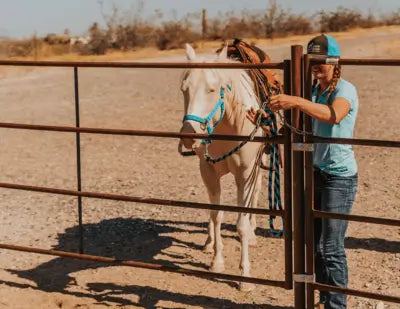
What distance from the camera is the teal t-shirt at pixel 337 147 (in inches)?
158

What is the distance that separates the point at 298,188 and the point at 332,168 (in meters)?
0.25

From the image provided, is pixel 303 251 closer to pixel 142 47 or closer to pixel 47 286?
pixel 47 286

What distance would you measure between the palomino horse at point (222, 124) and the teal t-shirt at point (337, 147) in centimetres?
83

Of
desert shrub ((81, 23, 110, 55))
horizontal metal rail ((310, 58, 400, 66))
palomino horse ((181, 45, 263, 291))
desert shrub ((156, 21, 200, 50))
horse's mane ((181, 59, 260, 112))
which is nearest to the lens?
horizontal metal rail ((310, 58, 400, 66))

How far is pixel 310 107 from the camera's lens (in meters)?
3.72

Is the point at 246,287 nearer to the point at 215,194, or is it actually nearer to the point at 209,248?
the point at 215,194

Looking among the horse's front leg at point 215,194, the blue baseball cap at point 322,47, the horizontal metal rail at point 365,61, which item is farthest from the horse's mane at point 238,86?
the horizontal metal rail at point 365,61

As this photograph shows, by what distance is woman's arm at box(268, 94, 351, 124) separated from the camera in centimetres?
Result: 371

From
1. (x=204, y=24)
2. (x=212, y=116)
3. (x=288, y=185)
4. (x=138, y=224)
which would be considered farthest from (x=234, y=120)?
(x=204, y=24)

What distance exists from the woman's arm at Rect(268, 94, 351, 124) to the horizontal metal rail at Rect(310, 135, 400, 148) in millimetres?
114

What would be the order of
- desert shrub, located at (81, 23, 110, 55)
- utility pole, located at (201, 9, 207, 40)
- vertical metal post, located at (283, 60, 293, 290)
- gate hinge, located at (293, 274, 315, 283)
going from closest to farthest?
vertical metal post, located at (283, 60, 293, 290) < gate hinge, located at (293, 274, 315, 283) < desert shrub, located at (81, 23, 110, 55) < utility pole, located at (201, 9, 207, 40)

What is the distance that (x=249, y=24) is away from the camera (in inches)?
1715

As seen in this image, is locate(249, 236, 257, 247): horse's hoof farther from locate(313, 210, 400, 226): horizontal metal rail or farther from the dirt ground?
locate(313, 210, 400, 226): horizontal metal rail

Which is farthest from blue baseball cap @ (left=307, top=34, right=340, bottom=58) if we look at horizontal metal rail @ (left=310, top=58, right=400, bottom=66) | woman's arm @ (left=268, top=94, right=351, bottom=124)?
woman's arm @ (left=268, top=94, right=351, bottom=124)
